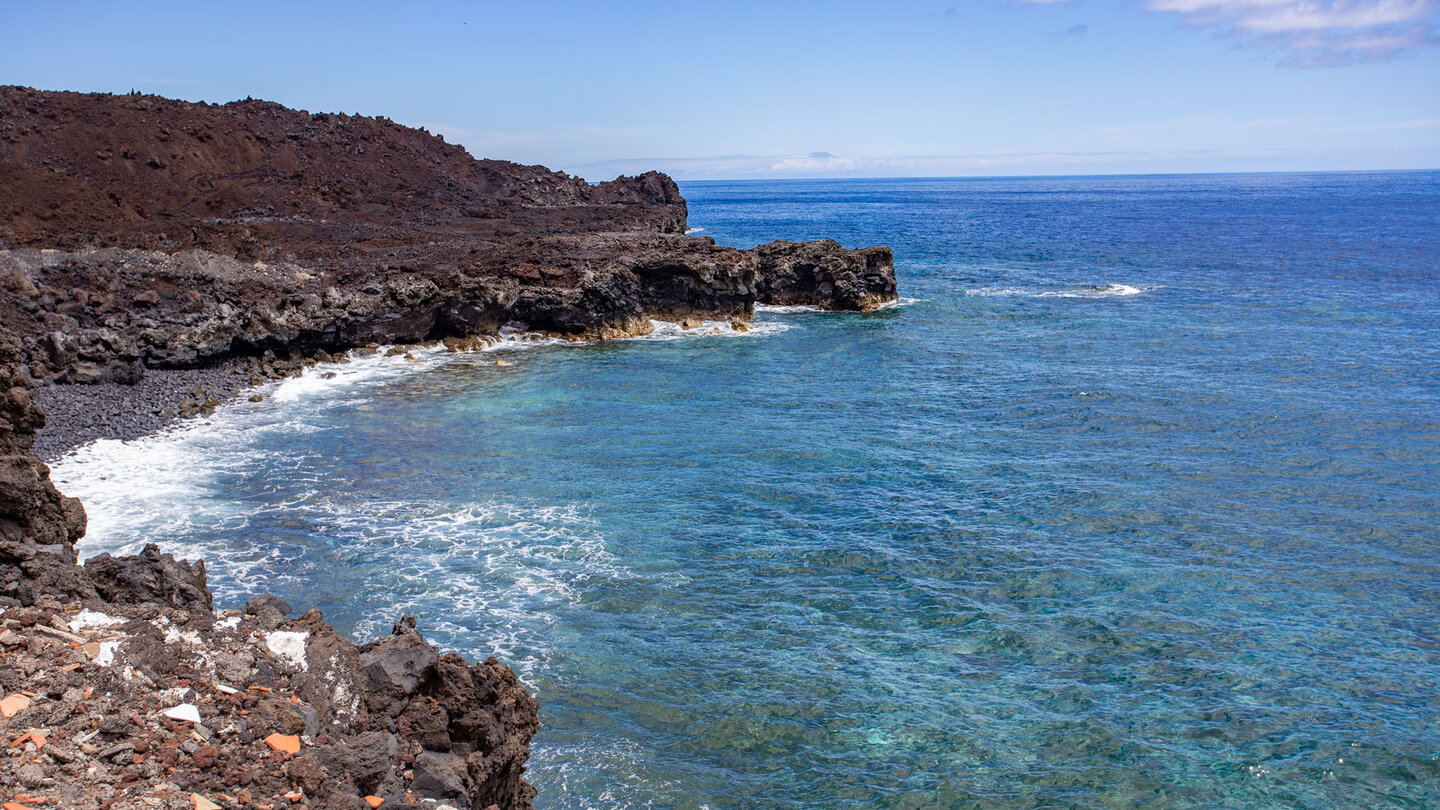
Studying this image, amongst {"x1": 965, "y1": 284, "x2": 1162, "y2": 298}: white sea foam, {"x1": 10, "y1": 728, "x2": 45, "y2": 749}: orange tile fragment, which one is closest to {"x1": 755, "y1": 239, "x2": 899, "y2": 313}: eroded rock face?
{"x1": 965, "y1": 284, "x2": 1162, "y2": 298}: white sea foam

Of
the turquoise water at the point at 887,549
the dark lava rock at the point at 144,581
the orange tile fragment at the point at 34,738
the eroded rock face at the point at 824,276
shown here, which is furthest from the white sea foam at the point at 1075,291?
the orange tile fragment at the point at 34,738

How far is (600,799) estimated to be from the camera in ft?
42.4

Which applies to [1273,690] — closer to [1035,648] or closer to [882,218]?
[1035,648]

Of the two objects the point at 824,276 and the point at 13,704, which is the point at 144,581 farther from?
the point at 824,276

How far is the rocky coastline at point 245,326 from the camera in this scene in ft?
29.1

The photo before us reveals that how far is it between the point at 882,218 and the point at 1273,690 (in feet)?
439

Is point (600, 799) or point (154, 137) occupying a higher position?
point (154, 137)

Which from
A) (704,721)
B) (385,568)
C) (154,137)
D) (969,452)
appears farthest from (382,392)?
(154,137)

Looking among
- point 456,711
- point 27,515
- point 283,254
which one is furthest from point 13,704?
point 283,254

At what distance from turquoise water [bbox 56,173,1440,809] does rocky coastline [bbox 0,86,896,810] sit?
3.40m

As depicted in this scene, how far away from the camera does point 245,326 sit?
36.2 m

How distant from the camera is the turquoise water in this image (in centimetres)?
1412

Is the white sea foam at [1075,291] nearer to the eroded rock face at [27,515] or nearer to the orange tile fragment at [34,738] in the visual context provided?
the eroded rock face at [27,515]

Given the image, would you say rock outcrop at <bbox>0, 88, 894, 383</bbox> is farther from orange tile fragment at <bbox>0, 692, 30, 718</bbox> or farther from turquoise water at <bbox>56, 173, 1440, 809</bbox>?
orange tile fragment at <bbox>0, 692, 30, 718</bbox>
